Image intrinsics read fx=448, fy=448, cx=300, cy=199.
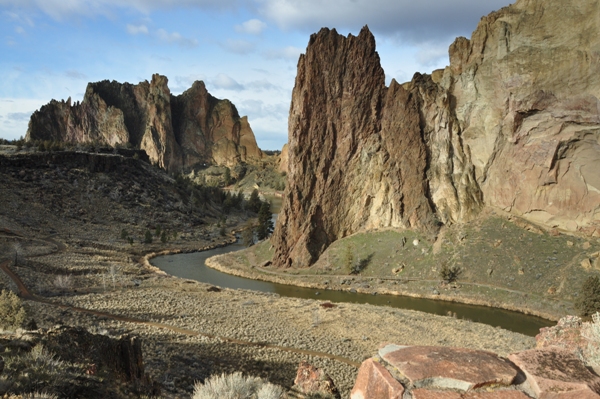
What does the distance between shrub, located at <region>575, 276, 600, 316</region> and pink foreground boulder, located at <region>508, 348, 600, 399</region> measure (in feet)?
99.5

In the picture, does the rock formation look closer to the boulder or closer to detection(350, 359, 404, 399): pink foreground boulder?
the boulder

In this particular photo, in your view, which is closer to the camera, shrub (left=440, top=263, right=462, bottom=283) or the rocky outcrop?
the rocky outcrop

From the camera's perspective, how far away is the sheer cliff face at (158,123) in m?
157

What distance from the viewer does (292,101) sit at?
5153 centimetres

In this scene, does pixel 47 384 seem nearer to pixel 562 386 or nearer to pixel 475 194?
pixel 562 386

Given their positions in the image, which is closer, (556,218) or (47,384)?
(47,384)

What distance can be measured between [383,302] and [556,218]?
17.3 m

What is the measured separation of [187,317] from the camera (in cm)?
2577

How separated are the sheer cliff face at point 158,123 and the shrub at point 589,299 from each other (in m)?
150

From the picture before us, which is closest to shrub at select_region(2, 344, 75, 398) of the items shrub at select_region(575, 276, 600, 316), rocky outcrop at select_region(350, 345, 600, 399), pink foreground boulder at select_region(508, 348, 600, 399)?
rocky outcrop at select_region(350, 345, 600, 399)

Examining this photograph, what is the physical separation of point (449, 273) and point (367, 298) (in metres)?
7.77

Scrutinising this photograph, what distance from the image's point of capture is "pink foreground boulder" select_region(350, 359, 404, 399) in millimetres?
4098

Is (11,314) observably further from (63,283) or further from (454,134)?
(454,134)

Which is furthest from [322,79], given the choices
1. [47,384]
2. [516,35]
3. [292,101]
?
[47,384]
